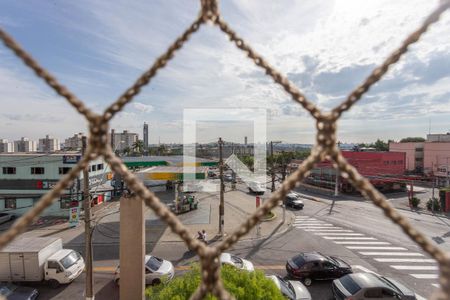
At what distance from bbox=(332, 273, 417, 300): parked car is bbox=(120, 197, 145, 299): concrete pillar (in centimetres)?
603

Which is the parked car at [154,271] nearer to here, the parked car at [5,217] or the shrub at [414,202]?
the parked car at [5,217]

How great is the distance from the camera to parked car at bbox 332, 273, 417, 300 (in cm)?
829

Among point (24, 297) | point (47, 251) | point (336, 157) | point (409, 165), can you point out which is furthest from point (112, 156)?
point (409, 165)

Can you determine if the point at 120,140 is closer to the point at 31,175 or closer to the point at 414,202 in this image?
the point at 31,175

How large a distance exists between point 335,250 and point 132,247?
10.3m

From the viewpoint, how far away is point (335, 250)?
532 inches

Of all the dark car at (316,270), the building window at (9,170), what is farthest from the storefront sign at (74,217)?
the dark car at (316,270)

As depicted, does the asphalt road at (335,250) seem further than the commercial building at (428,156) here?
No

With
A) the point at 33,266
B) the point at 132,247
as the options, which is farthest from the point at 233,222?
the point at 132,247

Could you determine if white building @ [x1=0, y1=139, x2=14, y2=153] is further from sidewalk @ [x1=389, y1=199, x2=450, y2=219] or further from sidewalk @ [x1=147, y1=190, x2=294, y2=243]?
sidewalk @ [x1=389, y1=199, x2=450, y2=219]

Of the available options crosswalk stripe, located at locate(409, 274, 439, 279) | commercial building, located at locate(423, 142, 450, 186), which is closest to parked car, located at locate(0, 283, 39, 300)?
crosswalk stripe, located at locate(409, 274, 439, 279)

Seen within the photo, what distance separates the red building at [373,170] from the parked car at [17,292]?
26.0 m

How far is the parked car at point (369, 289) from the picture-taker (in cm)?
829

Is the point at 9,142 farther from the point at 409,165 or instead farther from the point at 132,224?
the point at 409,165
